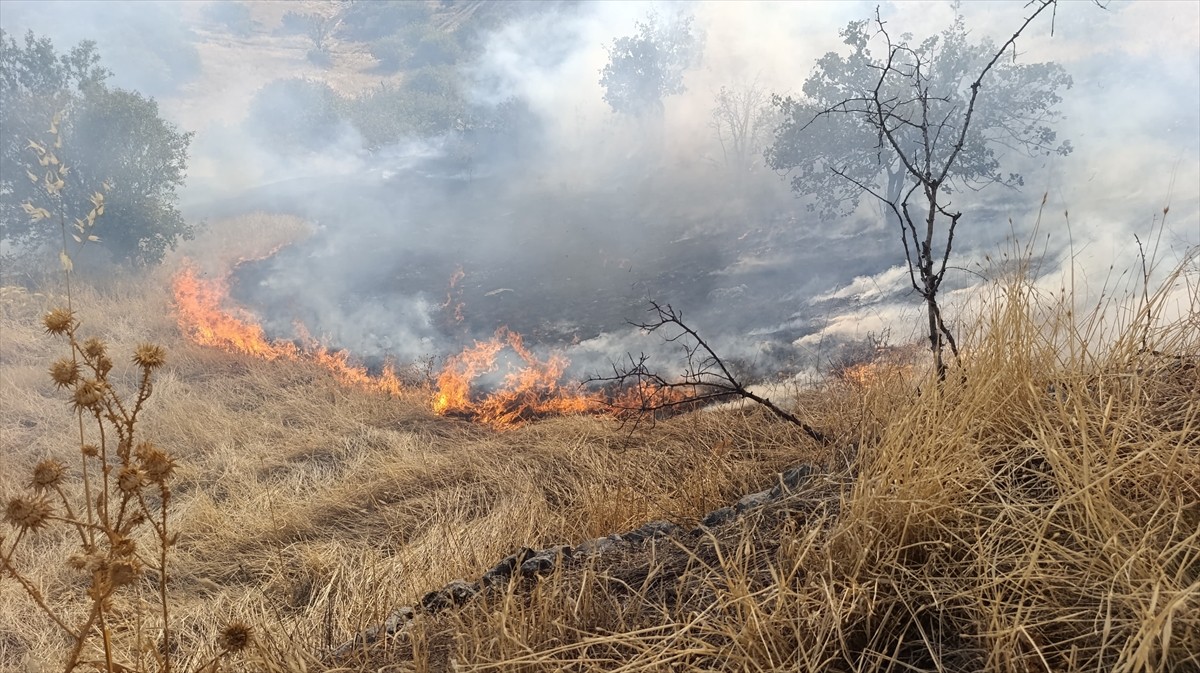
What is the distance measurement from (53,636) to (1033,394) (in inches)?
155

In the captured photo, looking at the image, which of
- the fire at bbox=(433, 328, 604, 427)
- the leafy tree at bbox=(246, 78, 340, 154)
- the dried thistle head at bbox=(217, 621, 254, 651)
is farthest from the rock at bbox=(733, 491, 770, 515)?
the leafy tree at bbox=(246, 78, 340, 154)

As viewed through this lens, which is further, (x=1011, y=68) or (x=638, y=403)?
(x=1011, y=68)

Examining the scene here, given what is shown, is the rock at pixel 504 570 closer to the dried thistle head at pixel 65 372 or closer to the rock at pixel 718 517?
the rock at pixel 718 517

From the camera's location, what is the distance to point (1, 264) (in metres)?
10.8

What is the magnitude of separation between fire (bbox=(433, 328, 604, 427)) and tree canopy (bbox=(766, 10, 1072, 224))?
393 cm

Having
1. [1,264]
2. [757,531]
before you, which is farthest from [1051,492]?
[1,264]

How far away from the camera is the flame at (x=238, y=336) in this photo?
7387mm

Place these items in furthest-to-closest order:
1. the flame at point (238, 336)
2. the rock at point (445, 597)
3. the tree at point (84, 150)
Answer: the tree at point (84, 150) → the flame at point (238, 336) → the rock at point (445, 597)

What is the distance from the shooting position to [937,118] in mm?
8336

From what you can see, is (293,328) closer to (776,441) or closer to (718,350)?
(718,350)

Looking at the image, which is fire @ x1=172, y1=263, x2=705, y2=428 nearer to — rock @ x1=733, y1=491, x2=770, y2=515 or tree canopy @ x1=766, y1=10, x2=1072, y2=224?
rock @ x1=733, y1=491, x2=770, y2=515

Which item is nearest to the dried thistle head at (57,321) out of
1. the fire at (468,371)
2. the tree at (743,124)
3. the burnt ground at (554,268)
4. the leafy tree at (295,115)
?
the fire at (468,371)

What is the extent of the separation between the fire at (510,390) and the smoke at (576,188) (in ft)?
1.19

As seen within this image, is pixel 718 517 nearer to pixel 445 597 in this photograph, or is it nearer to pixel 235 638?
pixel 445 597
